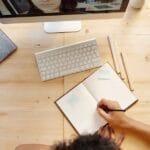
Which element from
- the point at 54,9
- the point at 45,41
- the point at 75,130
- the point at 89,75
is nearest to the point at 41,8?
the point at 54,9

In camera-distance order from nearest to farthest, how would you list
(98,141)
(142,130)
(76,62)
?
(98,141) → (142,130) → (76,62)

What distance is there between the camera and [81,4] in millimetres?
914

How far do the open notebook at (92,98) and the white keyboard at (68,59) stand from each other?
0.05 metres

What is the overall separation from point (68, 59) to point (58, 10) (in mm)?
168

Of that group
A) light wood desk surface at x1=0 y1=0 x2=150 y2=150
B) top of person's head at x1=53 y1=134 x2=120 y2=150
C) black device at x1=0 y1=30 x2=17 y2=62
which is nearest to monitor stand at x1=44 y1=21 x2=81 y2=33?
light wood desk surface at x1=0 y1=0 x2=150 y2=150

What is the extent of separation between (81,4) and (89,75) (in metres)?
0.23

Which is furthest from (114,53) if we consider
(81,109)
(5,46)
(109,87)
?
(5,46)

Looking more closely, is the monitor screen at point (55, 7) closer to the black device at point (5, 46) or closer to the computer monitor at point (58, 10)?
the computer monitor at point (58, 10)

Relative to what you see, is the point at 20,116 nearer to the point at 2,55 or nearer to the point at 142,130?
the point at 2,55

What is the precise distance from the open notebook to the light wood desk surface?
24mm

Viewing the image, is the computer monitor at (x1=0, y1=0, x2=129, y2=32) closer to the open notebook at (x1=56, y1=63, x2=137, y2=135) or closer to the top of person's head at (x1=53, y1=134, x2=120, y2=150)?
the open notebook at (x1=56, y1=63, x2=137, y2=135)

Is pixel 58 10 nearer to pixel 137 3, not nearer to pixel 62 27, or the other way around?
pixel 62 27

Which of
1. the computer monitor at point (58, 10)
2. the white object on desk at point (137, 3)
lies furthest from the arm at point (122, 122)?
the white object on desk at point (137, 3)

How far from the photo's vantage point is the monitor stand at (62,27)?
3.49 ft
